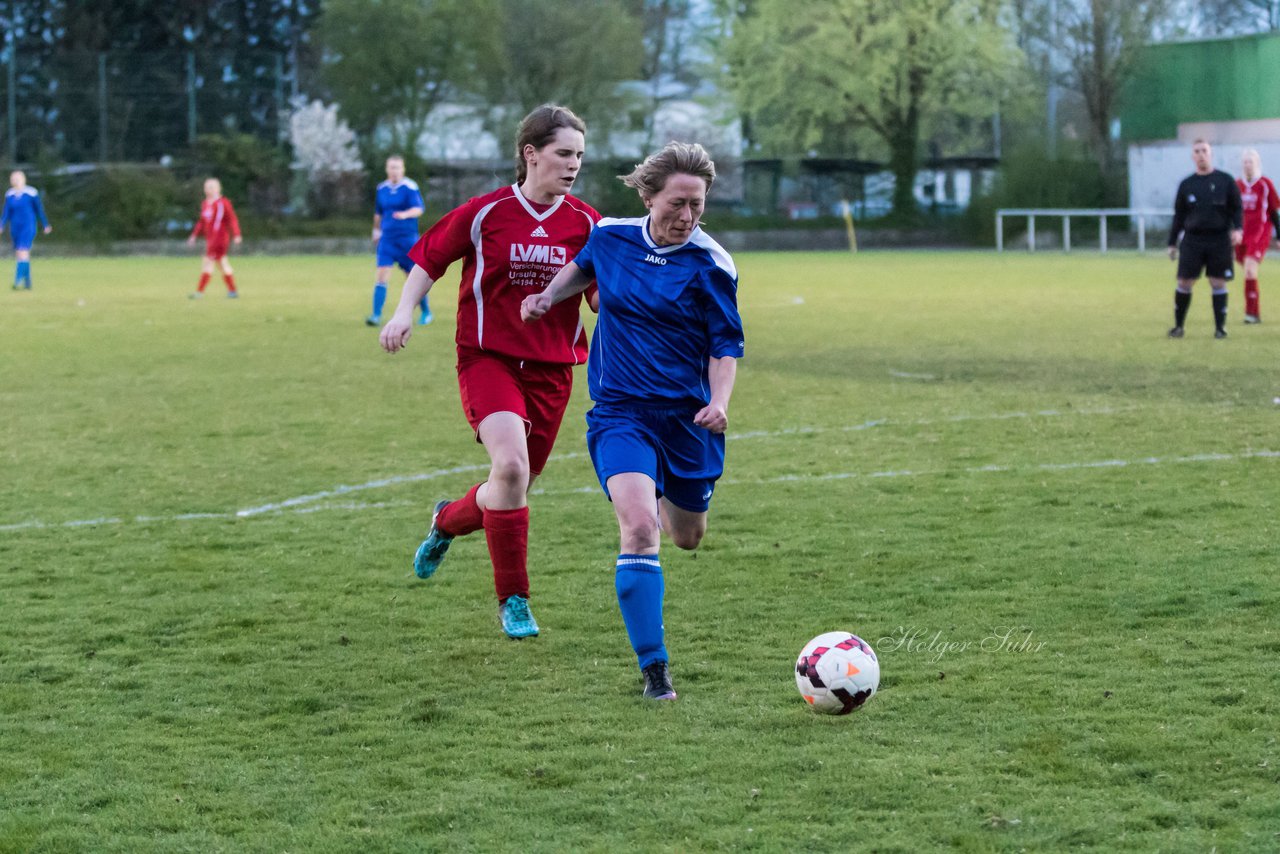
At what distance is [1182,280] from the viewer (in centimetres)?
1661

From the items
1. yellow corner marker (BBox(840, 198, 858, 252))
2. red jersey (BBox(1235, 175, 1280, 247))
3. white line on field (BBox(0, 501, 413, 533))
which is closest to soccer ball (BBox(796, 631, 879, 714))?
white line on field (BBox(0, 501, 413, 533))

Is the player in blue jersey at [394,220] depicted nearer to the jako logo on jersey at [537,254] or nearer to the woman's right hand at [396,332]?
the jako logo on jersey at [537,254]

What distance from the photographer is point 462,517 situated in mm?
6047

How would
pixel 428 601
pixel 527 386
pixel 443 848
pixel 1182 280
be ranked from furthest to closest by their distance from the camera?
pixel 1182 280 < pixel 428 601 < pixel 527 386 < pixel 443 848

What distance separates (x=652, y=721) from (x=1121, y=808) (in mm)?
1339

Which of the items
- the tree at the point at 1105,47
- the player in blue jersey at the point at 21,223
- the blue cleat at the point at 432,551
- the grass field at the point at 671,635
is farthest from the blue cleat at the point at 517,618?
the tree at the point at 1105,47

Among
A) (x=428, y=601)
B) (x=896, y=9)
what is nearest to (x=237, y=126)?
(x=896, y=9)

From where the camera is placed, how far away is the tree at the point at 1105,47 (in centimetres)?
5078

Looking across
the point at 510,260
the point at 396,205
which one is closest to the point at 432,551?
the point at 510,260

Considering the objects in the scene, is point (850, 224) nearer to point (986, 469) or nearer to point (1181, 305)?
point (1181, 305)

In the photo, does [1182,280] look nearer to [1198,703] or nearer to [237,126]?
[1198,703]

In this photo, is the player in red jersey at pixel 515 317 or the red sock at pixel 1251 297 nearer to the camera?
the player in red jersey at pixel 515 317

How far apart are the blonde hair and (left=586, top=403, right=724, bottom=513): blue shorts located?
2.25ft

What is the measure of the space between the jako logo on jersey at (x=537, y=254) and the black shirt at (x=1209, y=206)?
11885 millimetres
